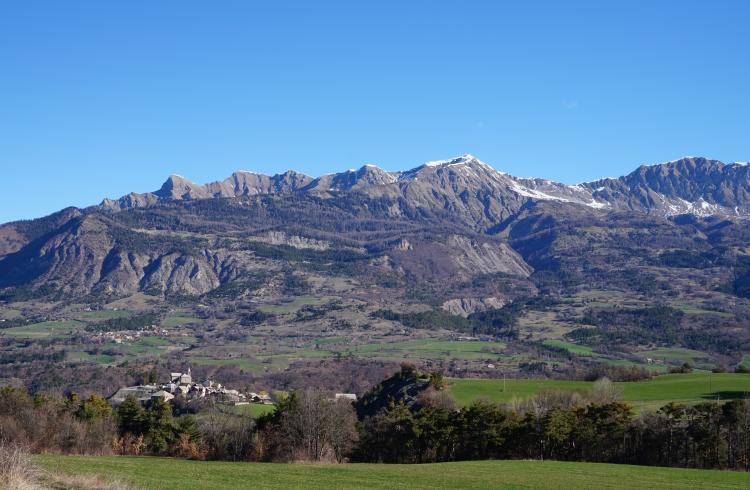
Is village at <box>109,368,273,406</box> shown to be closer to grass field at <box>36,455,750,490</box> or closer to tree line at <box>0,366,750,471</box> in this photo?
tree line at <box>0,366,750,471</box>

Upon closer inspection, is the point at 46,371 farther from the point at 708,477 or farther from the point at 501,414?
the point at 708,477

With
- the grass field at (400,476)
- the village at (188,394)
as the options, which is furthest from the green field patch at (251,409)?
the grass field at (400,476)

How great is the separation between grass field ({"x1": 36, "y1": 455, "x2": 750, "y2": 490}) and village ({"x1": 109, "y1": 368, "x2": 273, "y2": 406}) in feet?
258

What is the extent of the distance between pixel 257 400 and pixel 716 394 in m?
74.4

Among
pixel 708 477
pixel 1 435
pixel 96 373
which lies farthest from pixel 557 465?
pixel 96 373

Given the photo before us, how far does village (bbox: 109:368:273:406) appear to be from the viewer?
430 feet

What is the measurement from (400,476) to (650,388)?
254ft

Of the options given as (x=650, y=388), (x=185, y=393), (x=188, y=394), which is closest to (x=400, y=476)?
(x=650, y=388)

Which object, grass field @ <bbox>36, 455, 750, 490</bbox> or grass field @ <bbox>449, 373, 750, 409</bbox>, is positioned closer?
grass field @ <bbox>36, 455, 750, 490</bbox>

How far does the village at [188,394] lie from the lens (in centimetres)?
13100

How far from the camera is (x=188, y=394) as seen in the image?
5438 inches

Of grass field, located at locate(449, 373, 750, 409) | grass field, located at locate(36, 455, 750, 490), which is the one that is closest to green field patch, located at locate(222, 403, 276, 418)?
grass field, located at locate(449, 373, 750, 409)

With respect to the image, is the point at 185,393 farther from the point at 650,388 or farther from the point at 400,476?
the point at 400,476

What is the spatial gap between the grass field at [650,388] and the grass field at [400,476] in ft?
143
